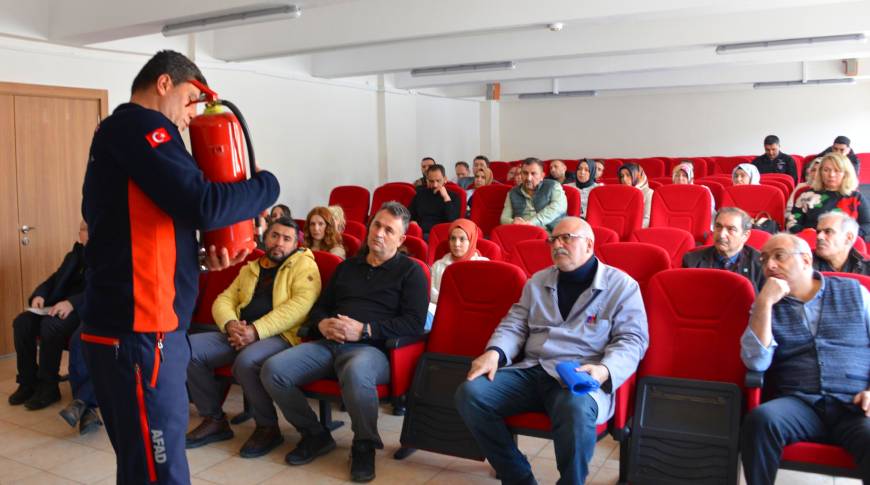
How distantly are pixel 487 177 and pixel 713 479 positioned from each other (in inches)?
259

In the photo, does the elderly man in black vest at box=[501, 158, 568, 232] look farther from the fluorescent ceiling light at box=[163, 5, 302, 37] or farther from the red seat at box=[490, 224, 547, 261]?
the fluorescent ceiling light at box=[163, 5, 302, 37]

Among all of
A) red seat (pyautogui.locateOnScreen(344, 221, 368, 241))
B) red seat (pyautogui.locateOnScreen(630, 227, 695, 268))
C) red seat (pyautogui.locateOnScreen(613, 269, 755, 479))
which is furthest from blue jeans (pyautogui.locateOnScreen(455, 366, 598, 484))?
red seat (pyautogui.locateOnScreen(344, 221, 368, 241))

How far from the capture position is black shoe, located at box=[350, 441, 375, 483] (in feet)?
10.2

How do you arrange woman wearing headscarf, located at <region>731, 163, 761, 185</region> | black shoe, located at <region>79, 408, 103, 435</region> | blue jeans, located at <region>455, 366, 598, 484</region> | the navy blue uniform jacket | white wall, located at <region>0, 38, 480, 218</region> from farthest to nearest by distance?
Answer: 1. woman wearing headscarf, located at <region>731, 163, 761, 185</region>
2. white wall, located at <region>0, 38, 480, 218</region>
3. black shoe, located at <region>79, 408, 103, 435</region>
4. blue jeans, located at <region>455, 366, 598, 484</region>
5. the navy blue uniform jacket

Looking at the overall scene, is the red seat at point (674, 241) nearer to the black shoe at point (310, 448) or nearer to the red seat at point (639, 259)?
the red seat at point (639, 259)

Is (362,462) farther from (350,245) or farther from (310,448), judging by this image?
(350,245)

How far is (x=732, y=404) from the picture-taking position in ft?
8.82

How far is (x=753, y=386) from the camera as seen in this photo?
2613mm

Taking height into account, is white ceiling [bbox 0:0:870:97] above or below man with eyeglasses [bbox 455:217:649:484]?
above

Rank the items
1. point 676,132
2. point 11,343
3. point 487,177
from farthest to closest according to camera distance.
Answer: point 676,132 → point 487,177 → point 11,343

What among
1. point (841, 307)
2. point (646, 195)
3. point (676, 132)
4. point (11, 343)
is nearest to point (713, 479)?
point (841, 307)

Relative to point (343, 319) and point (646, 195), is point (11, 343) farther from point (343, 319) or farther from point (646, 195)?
point (646, 195)

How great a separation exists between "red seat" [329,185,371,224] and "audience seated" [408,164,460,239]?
73 centimetres

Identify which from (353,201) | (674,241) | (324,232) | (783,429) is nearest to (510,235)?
(674,241)
